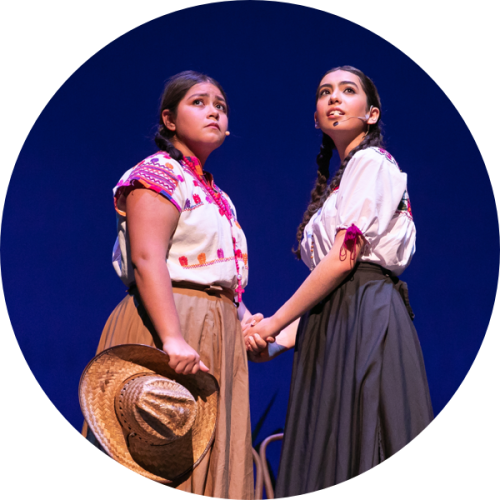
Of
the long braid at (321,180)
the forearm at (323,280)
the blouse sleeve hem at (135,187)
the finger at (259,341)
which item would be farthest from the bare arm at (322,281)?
the blouse sleeve hem at (135,187)

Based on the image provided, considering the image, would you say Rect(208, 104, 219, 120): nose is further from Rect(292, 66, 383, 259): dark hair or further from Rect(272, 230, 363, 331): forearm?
Rect(272, 230, 363, 331): forearm

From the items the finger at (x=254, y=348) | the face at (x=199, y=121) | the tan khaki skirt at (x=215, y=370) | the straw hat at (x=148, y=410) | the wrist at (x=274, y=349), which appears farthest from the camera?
the wrist at (x=274, y=349)

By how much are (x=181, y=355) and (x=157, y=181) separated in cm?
49

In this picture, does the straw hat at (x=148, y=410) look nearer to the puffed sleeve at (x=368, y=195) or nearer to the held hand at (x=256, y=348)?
the held hand at (x=256, y=348)

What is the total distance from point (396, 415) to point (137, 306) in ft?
2.60

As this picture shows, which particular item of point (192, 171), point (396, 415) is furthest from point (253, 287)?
point (396, 415)

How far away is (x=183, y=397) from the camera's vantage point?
1.50 m

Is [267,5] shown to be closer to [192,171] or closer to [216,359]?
[192,171]

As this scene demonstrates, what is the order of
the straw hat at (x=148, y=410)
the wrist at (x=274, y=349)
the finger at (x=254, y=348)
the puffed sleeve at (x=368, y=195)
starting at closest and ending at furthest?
the straw hat at (x=148, y=410)
the puffed sleeve at (x=368, y=195)
the finger at (x=254, y=348)
the wrist at (x=274, y=349)

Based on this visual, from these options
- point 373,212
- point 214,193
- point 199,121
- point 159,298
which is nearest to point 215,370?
point 159,298

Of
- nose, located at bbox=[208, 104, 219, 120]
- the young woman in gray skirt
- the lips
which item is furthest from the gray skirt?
nose, located at bbox=[208, 104, 219, 120]

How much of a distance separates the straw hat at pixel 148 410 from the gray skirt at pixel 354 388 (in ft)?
1.07

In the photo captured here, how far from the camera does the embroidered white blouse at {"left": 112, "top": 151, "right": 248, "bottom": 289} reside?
1.68 meters

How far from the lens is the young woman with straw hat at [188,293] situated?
158cm
